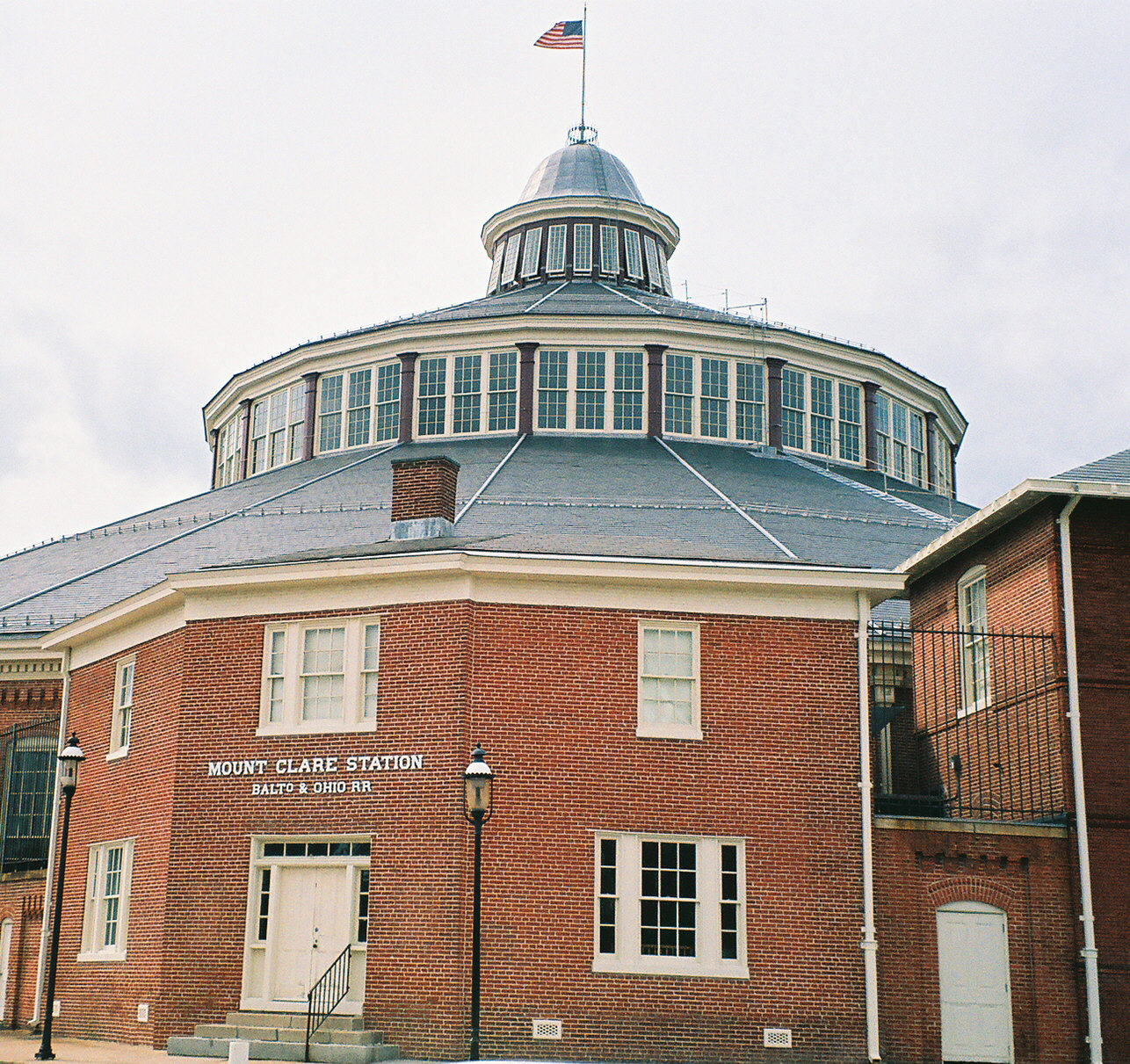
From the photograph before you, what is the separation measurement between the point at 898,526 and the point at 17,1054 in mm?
21863

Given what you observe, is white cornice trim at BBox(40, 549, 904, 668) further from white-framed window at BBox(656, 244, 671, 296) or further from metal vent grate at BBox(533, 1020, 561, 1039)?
white-framed window at BBox(656, 244, 671, 296)

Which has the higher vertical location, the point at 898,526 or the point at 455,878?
the point at 898,526

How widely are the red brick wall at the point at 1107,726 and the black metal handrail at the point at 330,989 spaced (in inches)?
441

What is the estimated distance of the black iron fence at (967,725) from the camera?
2494cm

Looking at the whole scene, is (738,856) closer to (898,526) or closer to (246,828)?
(246,828)

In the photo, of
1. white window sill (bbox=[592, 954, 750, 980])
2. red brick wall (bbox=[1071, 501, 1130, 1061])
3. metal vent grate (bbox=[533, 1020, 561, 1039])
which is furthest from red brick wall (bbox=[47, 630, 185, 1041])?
red brick wall (bbox=[1071, 501, 1130, 1061])

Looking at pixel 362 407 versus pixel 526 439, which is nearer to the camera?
pixel 526 439

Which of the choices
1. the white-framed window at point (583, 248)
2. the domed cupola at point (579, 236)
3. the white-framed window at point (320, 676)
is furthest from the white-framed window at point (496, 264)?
the white-framed window at point (320, 676)

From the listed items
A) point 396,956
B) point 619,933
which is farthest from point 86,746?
point 619,933

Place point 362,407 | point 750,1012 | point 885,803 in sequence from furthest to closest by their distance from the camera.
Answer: point 362,407
point 885,803
point 750,1012

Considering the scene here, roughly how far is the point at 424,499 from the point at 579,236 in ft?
86.2

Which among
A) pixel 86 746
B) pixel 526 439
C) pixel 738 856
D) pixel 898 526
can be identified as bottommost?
pixel 738 856

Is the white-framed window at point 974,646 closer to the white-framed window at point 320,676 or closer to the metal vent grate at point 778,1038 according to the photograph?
the metal vent grate at point 778,1038

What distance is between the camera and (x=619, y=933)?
23.0 m
